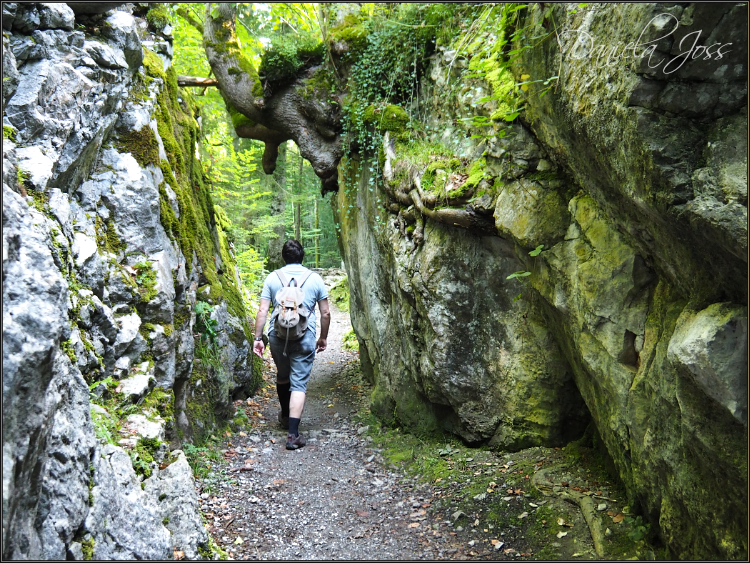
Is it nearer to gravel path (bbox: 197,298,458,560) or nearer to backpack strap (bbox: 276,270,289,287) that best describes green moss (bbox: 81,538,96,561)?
gravel path (bbox: 197,298,458,560)

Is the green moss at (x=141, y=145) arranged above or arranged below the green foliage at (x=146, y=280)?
above

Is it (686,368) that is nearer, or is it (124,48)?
(686,368)

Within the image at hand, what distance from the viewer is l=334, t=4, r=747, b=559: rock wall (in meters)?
2.33

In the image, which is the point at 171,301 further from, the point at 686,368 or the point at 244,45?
the point at 244,45

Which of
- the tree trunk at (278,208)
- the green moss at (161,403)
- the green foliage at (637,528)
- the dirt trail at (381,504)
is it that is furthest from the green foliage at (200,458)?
the tree trunk at (278,208)

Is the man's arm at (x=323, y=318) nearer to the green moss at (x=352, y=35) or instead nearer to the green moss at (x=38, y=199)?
the green moss at (x=38, y=199)

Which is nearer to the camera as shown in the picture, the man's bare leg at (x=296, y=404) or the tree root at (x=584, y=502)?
the tree root at (x=584, y=502)

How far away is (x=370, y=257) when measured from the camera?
305 inches

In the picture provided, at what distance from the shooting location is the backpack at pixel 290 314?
19.2ft

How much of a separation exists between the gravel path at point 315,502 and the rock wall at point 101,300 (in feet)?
1.84

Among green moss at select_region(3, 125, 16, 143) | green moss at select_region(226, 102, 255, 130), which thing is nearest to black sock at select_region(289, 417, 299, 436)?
green moss at select_region(3, 125, 16, 143)

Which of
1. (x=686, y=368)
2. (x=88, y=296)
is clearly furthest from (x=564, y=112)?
(x=88, y=296)

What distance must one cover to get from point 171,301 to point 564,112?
3906mm
